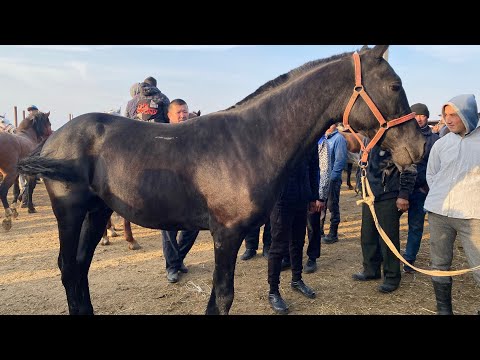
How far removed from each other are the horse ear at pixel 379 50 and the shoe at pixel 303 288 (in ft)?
8.65

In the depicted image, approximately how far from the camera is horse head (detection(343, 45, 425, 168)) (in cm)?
235

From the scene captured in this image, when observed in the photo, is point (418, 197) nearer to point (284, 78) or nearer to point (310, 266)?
point (310, 266)

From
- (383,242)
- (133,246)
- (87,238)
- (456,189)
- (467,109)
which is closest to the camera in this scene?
(467,109)

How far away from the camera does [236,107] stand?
2.70 metres

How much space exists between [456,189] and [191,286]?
3.08 meters

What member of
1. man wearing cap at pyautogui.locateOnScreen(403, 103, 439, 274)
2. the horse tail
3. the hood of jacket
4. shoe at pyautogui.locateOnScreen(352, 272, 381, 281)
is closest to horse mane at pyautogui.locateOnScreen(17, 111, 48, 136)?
the horse tail

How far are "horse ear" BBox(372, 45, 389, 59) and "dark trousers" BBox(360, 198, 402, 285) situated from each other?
2070 millimetres

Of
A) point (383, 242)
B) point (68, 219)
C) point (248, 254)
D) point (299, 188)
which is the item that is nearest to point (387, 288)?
point (383, 242)

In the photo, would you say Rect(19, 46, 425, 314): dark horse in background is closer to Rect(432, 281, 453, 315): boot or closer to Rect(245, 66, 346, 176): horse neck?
Rect(245, 66, 346, 176): horse neck

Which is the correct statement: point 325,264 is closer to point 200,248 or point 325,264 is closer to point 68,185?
point 200,248

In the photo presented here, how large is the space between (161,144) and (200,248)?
340cm

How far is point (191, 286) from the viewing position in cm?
408

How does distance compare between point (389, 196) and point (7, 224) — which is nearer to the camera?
point (389, 196)
